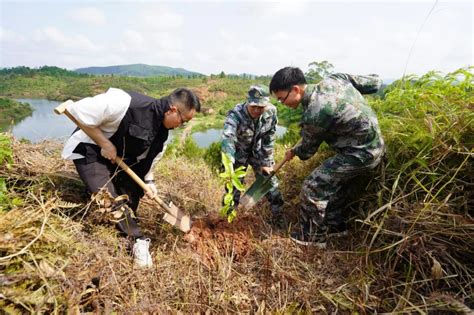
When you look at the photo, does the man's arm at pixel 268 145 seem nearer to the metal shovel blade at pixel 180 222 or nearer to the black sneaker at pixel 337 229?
the black sneaker at pixel 337 229

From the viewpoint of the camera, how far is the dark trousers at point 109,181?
249cm

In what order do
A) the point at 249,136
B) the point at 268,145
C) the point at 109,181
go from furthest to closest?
the point at 268,145 < the point at 249,136 < the point at 109,181

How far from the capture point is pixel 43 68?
69.6 m

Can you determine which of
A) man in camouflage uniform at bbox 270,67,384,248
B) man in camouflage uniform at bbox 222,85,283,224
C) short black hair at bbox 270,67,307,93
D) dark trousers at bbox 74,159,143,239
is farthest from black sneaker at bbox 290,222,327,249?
dark trousers at bbox 74,159,143,239

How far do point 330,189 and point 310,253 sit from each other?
2.00 ft

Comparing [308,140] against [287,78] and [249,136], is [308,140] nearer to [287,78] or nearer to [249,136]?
[287,78]

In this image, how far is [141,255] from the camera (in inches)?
95.6

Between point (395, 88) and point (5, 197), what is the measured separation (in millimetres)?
3645

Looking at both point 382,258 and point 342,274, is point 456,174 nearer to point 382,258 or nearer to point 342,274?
point 382,258

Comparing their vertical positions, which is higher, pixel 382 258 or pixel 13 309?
pixel 13 309

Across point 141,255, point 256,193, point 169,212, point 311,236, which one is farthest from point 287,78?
point 141,255

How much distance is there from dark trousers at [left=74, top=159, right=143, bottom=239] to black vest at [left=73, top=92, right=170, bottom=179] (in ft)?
0.23

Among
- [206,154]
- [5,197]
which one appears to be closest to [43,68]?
[206,154]

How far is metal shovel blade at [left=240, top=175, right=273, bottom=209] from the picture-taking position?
3.23 metres
